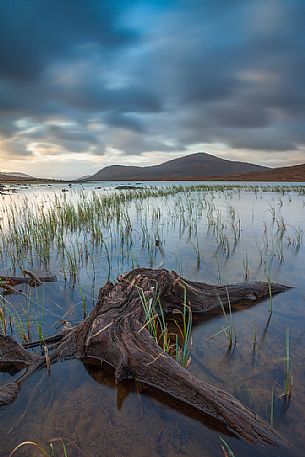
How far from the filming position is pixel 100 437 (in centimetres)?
245

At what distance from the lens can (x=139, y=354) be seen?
303 cm

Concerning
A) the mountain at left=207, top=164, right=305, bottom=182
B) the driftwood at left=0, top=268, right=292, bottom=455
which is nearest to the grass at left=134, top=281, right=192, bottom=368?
the driftwood at left=0, top=268, right=292, bottom=455

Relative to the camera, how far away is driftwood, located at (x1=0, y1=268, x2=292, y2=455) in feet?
8.04

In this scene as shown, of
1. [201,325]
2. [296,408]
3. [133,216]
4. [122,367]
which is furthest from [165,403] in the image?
[133,216]

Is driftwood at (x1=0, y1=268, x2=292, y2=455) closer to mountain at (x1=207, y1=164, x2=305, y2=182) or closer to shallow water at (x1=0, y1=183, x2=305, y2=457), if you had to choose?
shallow water at (x1=0, y1=183, x2=305, y2=457)

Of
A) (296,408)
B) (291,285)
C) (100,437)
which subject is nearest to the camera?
(100,437)

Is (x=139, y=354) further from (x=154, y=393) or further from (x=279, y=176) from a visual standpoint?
(x=279, y=176)

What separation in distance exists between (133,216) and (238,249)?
674cm

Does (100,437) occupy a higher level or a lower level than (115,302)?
lower

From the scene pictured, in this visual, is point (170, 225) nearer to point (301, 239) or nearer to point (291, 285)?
point (301, 239)

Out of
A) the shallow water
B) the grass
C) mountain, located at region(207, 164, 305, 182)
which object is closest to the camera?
the shallow water

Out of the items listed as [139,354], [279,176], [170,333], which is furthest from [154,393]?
[279,176]

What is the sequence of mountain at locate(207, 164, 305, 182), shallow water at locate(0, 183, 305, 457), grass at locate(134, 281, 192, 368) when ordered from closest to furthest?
A: shallow water at locate(0, 183, 305, 457) < grass at locate(134, 281, 192, 368) < mountain at locate(207, 164, 305, 182)

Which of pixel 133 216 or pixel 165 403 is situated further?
pixel 133 216
